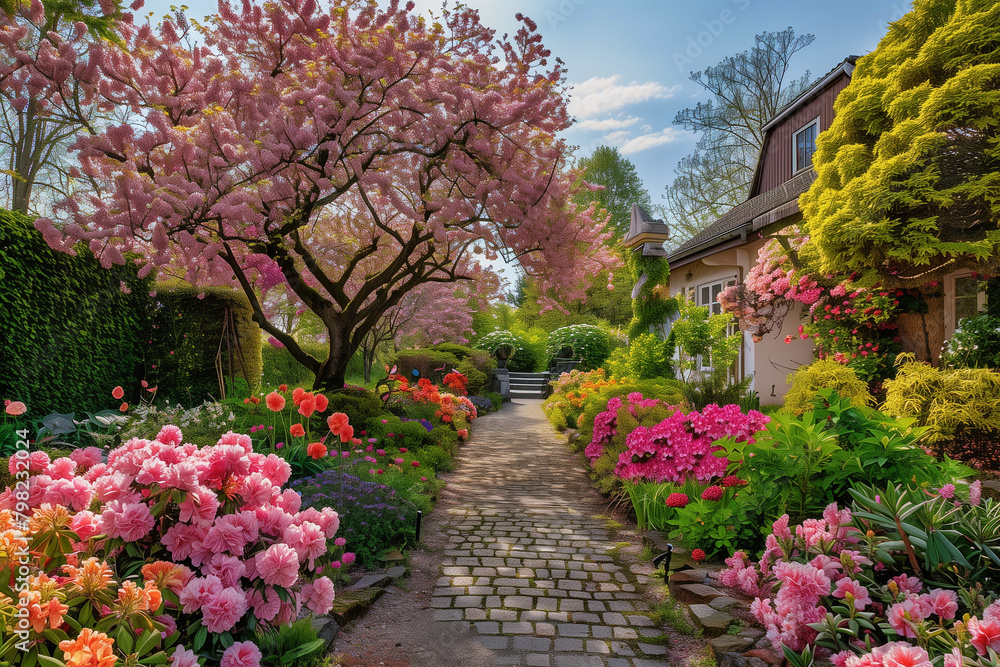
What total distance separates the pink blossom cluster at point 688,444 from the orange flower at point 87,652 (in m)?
3.95

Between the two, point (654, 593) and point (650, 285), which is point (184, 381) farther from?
point (650, 285)

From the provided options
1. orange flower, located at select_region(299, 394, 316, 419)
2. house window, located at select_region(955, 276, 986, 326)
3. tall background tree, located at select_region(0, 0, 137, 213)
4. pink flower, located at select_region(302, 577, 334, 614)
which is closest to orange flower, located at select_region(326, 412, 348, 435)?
orange flower, located at select_region(299, 394, 316, 419)

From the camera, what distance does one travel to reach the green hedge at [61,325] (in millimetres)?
4996

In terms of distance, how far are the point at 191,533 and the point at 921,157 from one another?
7.87 meters

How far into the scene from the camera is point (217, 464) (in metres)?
1.82

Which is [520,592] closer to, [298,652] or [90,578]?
[298,652]

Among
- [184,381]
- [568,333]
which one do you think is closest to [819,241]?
[184,381]

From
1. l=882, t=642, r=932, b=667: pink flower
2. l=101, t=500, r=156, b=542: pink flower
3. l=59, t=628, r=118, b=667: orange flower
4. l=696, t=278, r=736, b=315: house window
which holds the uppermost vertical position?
l=696, t=278, r=736, b=315: house window

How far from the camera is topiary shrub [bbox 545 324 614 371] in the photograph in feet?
59.2

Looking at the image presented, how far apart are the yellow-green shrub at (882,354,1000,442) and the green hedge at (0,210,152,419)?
894 centimetres

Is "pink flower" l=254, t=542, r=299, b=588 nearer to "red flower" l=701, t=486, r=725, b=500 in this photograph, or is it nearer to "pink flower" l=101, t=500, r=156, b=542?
"pink flower" l=101, t=500, r=156, b=542

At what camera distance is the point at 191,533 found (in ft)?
5.56

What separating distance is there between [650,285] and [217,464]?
11698mm

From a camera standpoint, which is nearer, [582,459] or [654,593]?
[654,593]
